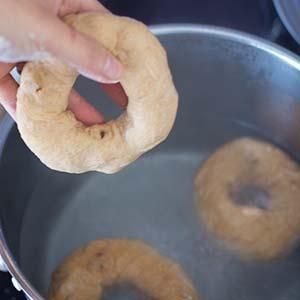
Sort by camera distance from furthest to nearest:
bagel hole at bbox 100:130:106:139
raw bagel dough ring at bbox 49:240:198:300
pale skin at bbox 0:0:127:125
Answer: raw bagel dough ring at bbox 49:240:198:300, bagel hole at bbox 100:130:106:139, pale skin at bbox 0:0:127:125

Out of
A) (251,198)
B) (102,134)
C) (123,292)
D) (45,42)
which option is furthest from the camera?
(251,198)

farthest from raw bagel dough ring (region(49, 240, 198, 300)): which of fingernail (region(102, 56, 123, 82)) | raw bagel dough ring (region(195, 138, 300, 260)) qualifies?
fingernail (region(102, 56, 123, 82))

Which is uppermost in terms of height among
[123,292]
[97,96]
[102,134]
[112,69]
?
[112,69]

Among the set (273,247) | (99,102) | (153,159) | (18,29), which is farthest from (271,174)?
(18,29)

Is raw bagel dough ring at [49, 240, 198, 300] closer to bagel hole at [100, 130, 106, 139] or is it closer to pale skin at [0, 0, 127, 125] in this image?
bagel hole at [100, 130, 106, 139]

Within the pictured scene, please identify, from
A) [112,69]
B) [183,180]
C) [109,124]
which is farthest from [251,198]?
[112,69]

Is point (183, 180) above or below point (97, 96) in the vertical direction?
below

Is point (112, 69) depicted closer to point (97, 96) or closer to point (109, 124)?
point (109, 124)
